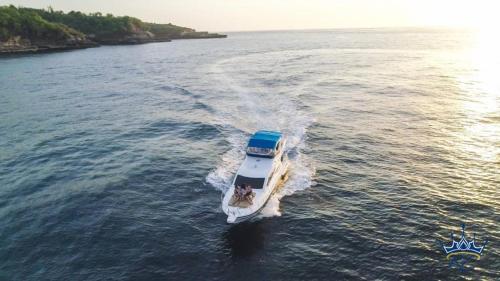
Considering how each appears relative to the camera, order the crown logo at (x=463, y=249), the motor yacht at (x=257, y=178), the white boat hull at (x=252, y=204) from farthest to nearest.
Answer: the motor yacht at (x=257, y=178) < the white boat hull at (x=252, y=204) < the crown logo at (x=463, y=249)

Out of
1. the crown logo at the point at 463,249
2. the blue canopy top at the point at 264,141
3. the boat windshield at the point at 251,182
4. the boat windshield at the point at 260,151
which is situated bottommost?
the crown logo at the point at 463,249

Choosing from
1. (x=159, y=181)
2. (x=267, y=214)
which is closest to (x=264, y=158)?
(x=267, y=214)

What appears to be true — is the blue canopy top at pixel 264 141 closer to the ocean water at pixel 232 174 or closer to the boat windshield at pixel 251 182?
the ocean water at pixel 232 174

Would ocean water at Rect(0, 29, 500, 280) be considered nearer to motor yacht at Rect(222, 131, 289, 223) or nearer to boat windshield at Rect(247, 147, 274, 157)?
motor yacht at Rect(222, 131, 289, 223)

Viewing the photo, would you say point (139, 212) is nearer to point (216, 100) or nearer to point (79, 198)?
point (79, 198)

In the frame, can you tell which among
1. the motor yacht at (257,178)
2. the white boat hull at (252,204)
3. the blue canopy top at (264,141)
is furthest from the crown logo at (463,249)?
the blue canopy top at (264,141)

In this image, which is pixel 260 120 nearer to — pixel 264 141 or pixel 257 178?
pixel 264 141

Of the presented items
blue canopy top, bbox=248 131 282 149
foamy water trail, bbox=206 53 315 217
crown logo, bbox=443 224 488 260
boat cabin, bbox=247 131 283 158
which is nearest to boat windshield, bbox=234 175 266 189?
foamy water trail, bbox=206 53 315 217
